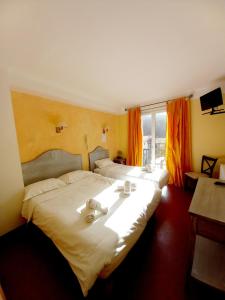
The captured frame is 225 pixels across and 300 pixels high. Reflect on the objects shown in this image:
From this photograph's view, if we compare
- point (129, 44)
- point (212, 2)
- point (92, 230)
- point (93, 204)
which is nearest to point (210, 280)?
point (92, 230)

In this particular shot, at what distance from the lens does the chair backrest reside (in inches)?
112

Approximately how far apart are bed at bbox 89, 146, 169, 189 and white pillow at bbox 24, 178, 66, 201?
1.20 meters

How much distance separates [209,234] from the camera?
0.97 m

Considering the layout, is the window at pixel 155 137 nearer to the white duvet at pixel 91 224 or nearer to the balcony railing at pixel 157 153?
the balcony railing at pixel 157 153

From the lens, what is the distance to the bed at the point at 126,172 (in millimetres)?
2576

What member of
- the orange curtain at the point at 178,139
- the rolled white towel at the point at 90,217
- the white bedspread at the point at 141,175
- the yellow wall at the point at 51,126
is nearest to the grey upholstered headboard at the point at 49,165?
the yellow wall at the point at 51,126

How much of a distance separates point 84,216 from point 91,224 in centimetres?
16

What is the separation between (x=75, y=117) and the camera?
302 cm

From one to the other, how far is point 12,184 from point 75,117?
1.87 m

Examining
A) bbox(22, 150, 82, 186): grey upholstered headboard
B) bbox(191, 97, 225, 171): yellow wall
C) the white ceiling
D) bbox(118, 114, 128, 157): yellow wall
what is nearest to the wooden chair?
bbox(191, 97, 225, 171): yellow wall

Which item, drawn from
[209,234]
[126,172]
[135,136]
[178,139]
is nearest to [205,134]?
[178,139]

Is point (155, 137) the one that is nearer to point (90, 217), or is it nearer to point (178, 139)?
point (178, 139)

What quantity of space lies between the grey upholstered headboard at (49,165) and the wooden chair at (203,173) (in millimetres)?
2767

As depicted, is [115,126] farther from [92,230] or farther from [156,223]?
[92,230]
